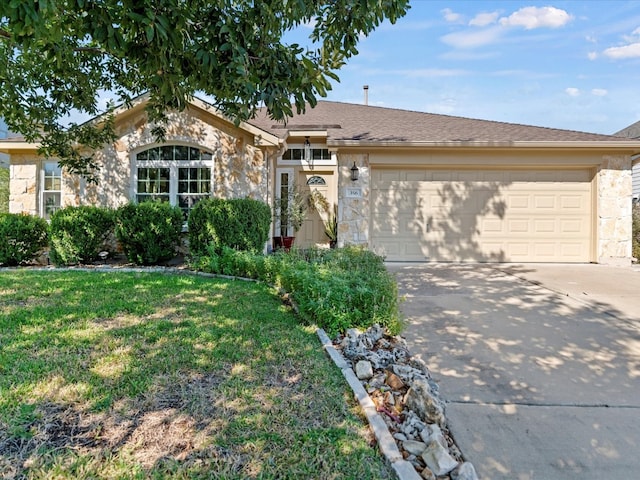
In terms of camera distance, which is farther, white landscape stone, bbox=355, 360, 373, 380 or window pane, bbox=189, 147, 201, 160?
window pane, bbox=189, 147, 201, 160

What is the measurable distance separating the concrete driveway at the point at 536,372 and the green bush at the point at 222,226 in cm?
358

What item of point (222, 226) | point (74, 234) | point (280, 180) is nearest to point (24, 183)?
point (74, 234)

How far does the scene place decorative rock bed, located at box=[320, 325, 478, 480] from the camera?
1957 mm

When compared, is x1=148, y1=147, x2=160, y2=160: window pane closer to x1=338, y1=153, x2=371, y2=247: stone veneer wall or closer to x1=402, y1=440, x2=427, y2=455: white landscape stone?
x1=338, y1=153, x2=371, y2=247: stone veneer wall

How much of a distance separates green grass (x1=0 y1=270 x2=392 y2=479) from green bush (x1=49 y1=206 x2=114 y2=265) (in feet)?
12.0

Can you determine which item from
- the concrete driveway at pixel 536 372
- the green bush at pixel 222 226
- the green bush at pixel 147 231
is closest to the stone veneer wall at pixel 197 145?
the green bush at pixel 222 226

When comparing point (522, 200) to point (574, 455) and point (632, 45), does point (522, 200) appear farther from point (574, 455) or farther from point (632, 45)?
point (632, 45)

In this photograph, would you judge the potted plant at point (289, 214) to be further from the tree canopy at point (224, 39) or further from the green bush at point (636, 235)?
the green bush at point (636, 235)

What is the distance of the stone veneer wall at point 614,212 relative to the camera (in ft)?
30.4

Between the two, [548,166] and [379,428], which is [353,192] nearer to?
[548,166]

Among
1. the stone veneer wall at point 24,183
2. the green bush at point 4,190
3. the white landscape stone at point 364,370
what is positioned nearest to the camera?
→ the white landscape stone at point 364,370

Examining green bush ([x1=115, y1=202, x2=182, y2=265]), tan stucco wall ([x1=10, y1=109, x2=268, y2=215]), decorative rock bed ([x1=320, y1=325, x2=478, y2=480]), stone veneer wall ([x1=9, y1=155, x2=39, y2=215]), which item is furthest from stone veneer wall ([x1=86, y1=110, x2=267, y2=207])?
decorative rock bed ([x1=320, y1=325, x2=478, y2=480])

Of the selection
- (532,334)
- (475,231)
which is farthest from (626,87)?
(532,334)

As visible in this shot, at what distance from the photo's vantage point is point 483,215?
9539mm
